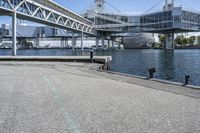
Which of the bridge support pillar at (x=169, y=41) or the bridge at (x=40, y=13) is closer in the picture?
the bridge at (x=40, y=13)

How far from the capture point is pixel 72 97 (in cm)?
976

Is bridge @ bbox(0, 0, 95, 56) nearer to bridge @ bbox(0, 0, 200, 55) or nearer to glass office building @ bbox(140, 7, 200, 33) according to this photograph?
bridge @ bbox(0, 0, 200, 55)

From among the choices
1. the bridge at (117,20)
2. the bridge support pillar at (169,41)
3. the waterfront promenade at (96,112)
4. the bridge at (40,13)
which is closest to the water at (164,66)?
the waterfront promenade at (96,112)

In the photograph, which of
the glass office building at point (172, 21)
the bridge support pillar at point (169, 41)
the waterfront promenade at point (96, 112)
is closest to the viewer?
the waterfront promenade at point (96, 112)

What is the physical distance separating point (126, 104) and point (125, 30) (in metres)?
157

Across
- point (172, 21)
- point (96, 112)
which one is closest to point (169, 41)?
point (172, 21)

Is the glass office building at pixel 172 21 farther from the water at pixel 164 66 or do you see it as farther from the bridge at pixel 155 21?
the water at pixel 164 66

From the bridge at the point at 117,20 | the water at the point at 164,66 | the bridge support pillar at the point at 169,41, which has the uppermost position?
the bridge at the point at 117,20

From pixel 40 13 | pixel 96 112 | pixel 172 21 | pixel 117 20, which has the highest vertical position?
pixel 117 20

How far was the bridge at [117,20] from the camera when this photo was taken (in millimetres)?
78625

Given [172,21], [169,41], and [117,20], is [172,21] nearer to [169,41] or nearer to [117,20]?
Answer: [169,41]

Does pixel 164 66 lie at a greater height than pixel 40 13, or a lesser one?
lesser

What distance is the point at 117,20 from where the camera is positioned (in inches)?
6816

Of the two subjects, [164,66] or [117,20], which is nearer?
[164,66]
